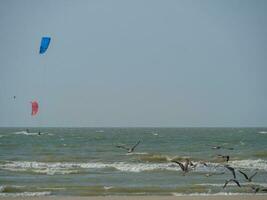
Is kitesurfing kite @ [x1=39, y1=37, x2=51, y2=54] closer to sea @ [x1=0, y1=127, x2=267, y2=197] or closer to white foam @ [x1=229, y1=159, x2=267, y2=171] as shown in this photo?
sea @ [x1=0, y1=127, x2=267, y2=197]

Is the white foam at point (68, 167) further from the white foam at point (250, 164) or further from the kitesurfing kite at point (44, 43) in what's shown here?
the kitesurfing kite at point (44, 43)

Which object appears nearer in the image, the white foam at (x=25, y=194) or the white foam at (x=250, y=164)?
the white foam at (x=25, y=194)

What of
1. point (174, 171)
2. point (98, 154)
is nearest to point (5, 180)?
point (174, 171)

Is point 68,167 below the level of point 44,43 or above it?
below

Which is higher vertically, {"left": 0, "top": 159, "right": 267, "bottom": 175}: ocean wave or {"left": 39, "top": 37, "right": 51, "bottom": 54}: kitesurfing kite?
{"left": 39, "top": 37, "right": 51, "bottom": 54}: kitesurfing kite

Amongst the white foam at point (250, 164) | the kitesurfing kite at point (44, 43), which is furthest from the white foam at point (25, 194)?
the white foam at point (250, 164)

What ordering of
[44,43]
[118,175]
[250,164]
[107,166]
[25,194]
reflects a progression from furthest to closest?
[250,164] → [107,166] → [118,175] → [25,194] → [44,43]

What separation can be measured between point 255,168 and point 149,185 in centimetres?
1034

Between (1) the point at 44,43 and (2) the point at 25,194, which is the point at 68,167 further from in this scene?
(1) the point at 44,43

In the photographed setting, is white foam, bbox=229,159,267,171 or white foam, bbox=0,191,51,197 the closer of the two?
white foam, bbox=0,191,51,197

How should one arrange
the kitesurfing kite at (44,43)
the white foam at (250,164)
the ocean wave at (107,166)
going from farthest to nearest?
the white foam at (250,164) → the ocean wave at (107,166) → the kitesurfing kite at (44,43)

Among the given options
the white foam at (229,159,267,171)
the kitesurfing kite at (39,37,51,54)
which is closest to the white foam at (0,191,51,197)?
the kitesurfing kite at (39,37,51,54)

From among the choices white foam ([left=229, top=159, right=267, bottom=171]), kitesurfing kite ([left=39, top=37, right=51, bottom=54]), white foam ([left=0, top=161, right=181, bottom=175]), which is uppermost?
kitesurfing kite ([left=39, top=37, right=51, bottom=54])

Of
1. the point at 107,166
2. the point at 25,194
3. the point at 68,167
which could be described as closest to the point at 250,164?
the point at 107,166
